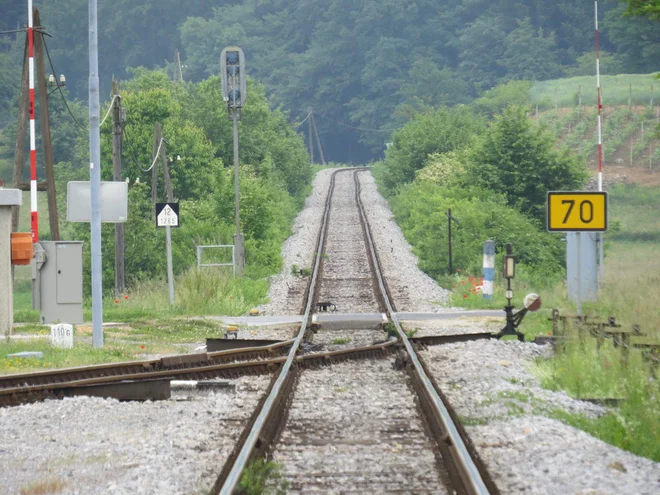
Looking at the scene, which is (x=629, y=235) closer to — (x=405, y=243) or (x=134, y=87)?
(x=405, y=243)

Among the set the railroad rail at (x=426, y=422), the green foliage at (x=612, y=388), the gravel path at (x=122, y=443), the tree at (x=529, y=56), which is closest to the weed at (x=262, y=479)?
the railroad rail at (x=426, y=422)

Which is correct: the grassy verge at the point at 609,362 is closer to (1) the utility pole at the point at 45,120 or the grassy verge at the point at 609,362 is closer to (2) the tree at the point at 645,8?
(2) the tree at the point at 645,8

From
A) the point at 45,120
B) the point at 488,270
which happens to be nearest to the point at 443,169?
the point at 45,120

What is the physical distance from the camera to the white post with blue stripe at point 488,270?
80.9ft

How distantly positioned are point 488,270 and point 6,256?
35.4 ft

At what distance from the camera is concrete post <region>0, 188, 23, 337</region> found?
18.8 metres

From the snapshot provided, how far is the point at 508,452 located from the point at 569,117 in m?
74.9

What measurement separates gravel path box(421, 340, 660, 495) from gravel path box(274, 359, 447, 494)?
0.52 m

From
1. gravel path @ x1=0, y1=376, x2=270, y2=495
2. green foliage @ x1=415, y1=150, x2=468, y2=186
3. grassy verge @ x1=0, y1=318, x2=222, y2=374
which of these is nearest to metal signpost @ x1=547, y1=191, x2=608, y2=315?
gravel path @ x1=0, y1=376, x2=270, y2=495

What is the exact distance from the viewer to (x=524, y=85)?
108 m

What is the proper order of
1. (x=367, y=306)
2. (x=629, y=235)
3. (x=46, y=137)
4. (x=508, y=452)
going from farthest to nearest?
(x=629, y=235) → (x=46, y=137) → (x=367, y=306) → (x=508, y=452)

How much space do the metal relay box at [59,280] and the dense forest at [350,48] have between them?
94441 mm

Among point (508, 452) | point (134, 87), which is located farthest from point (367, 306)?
point (134, 87)

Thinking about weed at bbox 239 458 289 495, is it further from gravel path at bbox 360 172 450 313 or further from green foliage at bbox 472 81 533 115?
green foliage at bbox 472 81 533 115
